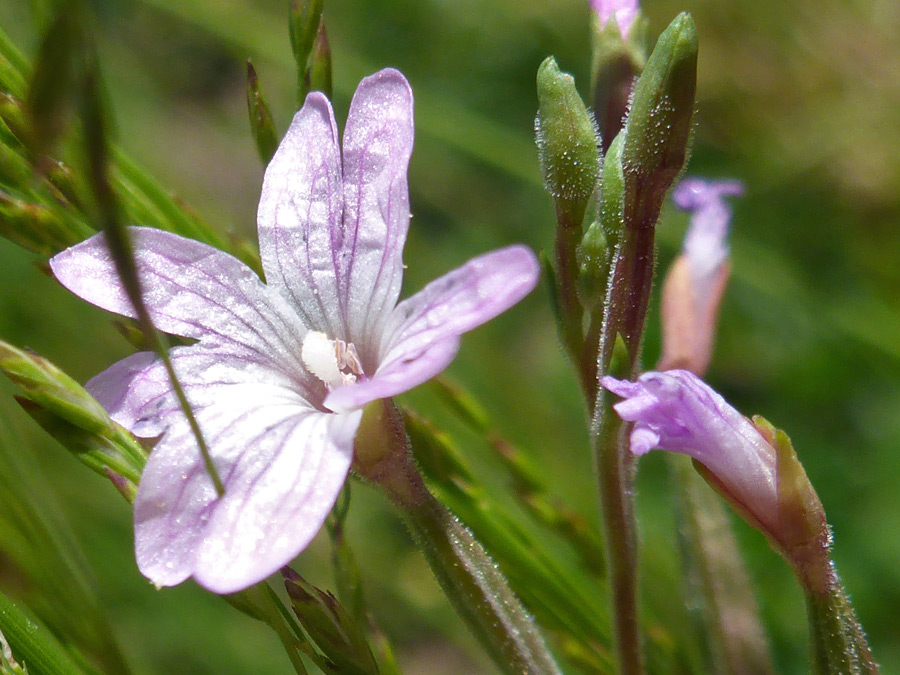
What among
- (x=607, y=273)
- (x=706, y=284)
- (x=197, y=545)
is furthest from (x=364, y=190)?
(x=706, y=284)

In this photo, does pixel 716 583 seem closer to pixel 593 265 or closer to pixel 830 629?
pixel 830 629

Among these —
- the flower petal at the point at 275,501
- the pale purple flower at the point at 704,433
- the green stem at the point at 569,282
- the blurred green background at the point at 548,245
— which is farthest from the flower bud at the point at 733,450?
the blurred green background at the point at 548,245

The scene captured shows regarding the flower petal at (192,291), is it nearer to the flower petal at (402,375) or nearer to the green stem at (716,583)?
the flower petal at (402,375)

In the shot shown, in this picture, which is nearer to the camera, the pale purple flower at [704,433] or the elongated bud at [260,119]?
the pale purple flower at [704,433]

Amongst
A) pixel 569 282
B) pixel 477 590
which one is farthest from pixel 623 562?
pixel 569 282

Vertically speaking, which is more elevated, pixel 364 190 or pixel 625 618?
pixel 364 190

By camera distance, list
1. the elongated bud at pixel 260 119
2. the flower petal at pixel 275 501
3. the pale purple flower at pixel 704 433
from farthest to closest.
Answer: the elongated bud at pixel 260 119 < the pale purple flower at pixel 704 433 < the flower petal at pixel 275 501

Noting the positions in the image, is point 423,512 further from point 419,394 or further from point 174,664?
point 174,664
